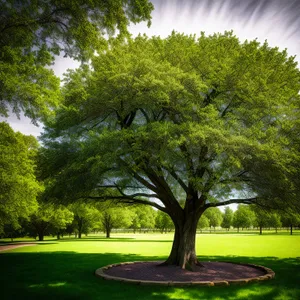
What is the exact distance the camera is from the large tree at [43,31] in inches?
324

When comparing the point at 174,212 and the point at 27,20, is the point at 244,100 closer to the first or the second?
the point at 174,212

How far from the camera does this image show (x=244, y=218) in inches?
3802

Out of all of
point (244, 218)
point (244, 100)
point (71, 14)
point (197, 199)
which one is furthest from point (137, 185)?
point (244, 218)

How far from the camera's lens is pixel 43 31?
9.02m

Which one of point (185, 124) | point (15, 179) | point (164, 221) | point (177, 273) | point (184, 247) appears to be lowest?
point (164, 221)

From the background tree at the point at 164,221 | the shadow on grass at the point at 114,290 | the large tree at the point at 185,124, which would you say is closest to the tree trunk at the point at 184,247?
the large tree at the point at 185,124

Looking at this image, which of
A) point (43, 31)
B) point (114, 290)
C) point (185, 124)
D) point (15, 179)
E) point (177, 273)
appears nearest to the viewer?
point (43, 31)

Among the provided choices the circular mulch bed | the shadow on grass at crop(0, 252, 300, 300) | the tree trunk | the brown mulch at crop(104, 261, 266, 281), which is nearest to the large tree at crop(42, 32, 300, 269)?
the tree trunk

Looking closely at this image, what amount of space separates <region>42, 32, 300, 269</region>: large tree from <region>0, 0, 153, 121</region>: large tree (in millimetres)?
1365

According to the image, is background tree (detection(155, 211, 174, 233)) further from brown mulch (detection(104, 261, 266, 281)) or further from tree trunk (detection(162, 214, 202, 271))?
brown mulch (detection(104, 261, 266, 281))

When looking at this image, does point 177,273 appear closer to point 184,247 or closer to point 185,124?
point 184,247

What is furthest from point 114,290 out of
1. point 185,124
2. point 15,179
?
point 15,179

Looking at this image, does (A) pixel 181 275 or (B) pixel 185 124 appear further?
(A) pixel 181 275

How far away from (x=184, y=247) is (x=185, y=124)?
24.6 feet
